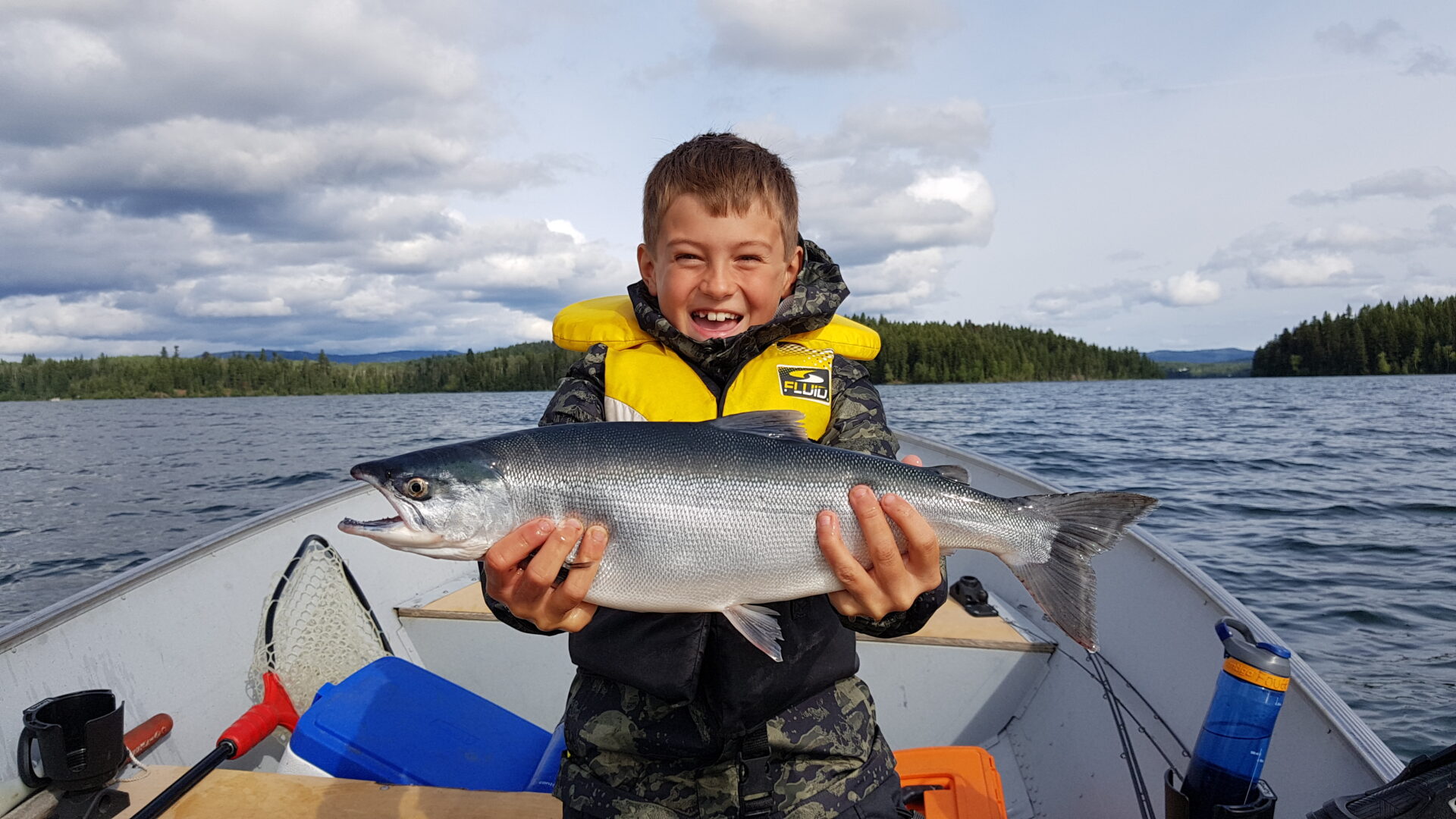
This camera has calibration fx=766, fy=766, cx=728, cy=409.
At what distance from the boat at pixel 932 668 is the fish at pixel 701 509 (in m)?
1.44

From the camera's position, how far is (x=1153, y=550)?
5008 mm

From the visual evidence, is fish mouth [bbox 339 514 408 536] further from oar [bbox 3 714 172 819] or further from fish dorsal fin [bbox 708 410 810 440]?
oar [bbox 3 714 172 819]

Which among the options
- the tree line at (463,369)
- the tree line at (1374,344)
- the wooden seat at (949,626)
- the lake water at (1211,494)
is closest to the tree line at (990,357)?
the tree line at (463,369)

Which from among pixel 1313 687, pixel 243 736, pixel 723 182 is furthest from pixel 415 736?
pixel 1313 687

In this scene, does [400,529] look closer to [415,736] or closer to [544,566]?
[544,566]

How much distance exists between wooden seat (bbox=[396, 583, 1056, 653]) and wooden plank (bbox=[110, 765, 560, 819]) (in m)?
1.83

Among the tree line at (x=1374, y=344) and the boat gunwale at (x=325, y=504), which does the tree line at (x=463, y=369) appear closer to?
the tree line at (x=1374, y=344)

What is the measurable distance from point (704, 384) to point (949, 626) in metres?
3.59

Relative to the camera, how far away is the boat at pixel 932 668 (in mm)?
3691

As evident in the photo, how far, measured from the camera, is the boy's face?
3217 mm

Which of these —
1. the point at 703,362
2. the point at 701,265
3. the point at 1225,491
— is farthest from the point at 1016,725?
the point at 1225,491

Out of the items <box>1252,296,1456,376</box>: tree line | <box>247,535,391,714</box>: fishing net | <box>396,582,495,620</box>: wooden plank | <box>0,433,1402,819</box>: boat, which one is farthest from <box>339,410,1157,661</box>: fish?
<box>1252,296,1456,376</box>: tree line

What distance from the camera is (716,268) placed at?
10.6ft

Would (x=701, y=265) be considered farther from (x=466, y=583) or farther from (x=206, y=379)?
(x=206, y=379)
